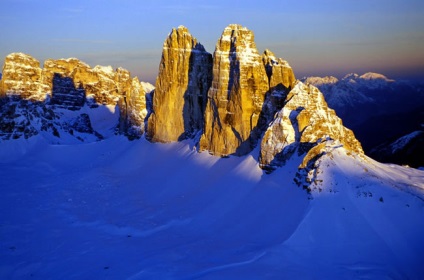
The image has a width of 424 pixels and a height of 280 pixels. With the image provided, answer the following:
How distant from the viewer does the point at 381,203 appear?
2448 centimetres

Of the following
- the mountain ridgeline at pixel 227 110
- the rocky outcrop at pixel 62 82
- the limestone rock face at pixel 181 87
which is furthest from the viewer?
the rocky outcrop at pixel 62 82

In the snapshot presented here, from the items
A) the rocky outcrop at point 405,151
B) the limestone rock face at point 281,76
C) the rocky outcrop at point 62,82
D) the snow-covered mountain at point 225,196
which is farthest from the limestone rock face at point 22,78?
the rocky outcrop at point 405,151

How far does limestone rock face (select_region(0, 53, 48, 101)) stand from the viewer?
387 ft

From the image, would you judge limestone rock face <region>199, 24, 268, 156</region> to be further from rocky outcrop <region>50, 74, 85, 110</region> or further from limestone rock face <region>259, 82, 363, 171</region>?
rocky outcrop <region>50, 74, 85, 110</region>

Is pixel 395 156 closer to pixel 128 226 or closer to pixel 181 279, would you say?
pixel 128 226

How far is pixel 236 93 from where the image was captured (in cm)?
3925

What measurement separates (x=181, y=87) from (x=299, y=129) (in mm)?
24839

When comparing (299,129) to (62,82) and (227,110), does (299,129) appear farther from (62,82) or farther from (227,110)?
(62,82)

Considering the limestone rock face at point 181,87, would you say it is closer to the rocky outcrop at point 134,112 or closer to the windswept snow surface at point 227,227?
the windswept snow surface at point 227,227

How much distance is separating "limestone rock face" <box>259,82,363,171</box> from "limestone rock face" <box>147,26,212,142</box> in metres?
18.8

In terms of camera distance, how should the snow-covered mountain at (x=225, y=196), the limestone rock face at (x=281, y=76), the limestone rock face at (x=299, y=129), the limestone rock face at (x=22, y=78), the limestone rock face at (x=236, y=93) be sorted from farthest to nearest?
1. the limestone rock face at (x=22, y=78)
2. the limestone rock face at (x=281, y=76)
3. the limestone rock face at (x=236, y=93)
4. the limestone rock face at (x=299, y=129)
5. the snow-covered mountain at (x=225, y=196)

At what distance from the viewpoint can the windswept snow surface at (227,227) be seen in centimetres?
2088

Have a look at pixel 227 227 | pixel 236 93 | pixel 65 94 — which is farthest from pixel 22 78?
pixel 227 227

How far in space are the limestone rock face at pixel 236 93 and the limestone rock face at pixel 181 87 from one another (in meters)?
8.79
